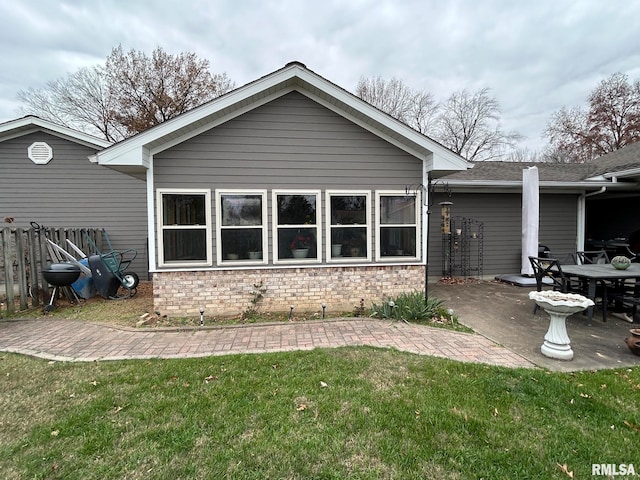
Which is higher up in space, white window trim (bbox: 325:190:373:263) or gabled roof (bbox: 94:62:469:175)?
gabled roof (bbox: 94:62:469:175)

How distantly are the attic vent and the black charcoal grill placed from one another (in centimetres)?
412

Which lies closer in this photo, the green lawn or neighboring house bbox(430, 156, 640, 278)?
the green lawn

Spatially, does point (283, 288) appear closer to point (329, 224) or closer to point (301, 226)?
point (301, 226)

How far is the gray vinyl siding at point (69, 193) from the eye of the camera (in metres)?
8.39

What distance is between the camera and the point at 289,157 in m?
5.82

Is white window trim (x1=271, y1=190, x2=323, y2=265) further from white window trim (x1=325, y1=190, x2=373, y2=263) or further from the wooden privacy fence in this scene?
the wooden privacy fence

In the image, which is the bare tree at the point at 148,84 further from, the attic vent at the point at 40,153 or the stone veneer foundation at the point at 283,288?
the stone veneer foundation at the point at 283,288

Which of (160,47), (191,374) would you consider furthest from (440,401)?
(160,47)

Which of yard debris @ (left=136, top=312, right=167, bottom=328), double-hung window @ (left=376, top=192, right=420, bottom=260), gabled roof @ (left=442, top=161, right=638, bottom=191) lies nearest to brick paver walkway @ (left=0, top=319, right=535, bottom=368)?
yard debris @ (left=136, top=312, right=167, bottom=328)

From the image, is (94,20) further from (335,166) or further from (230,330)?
(230,330)

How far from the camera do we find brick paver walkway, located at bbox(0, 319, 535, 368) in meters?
4.04

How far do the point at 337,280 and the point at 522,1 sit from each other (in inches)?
364

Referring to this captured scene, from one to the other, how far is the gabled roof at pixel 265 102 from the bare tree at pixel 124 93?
1390 centimetres

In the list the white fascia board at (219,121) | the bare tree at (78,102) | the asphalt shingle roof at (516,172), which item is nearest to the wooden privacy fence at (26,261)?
the white fascia board at (219,121)
